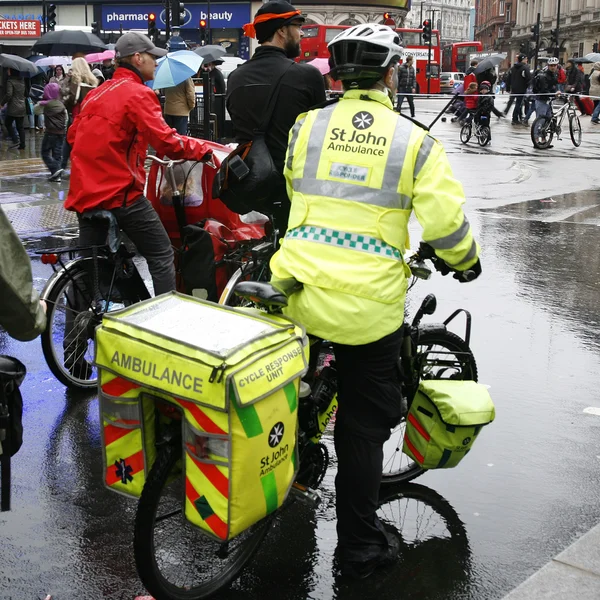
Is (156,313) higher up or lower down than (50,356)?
higher up

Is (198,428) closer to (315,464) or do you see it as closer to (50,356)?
(315,464)

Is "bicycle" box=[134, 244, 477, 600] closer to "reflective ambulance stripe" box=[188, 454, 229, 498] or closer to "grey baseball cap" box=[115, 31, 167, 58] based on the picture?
"reflective ambulance stripe" box=[188, 454, 229, 498]

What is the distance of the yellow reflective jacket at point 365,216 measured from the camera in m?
3.38

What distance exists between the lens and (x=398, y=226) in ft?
11.4

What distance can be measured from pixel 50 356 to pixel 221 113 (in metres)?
14.1

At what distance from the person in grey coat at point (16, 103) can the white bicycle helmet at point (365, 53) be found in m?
18.1

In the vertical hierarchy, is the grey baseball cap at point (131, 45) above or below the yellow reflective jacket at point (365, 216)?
above

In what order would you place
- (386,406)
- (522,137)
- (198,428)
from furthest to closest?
(522,137) < (386,406) < (198,428)

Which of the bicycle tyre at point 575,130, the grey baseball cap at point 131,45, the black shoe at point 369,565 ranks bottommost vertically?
the black shoe at point 369,565

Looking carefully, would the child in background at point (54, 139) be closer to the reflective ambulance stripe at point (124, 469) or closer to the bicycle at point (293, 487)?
the bicycle at point (293, 487)

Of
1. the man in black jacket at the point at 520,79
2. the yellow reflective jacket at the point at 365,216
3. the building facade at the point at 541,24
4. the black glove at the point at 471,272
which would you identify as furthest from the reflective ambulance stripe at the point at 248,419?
the building facade at the point at 541,24

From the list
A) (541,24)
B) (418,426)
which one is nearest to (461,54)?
(541,24)

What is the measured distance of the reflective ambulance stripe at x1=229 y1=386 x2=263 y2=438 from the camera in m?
2.93

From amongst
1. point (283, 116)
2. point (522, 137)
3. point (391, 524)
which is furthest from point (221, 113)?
point (391, 524)
